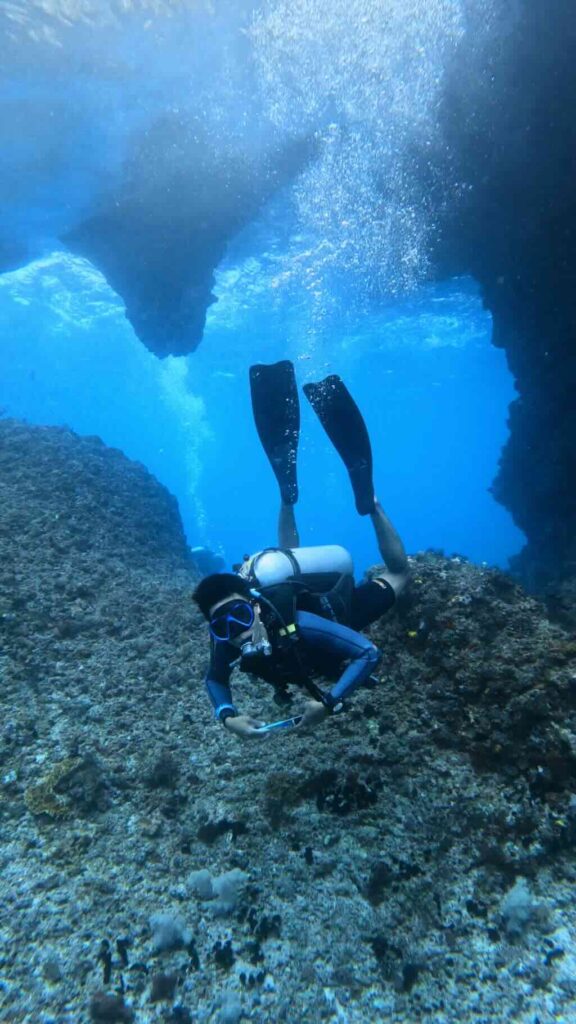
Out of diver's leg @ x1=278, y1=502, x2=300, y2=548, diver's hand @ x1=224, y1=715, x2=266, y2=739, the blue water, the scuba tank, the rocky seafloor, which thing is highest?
the blue water

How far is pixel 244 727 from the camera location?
11.3ft

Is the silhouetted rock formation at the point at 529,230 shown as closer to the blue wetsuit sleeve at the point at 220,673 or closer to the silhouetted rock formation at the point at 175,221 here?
the silhouetted rock formation at the point at 175,221

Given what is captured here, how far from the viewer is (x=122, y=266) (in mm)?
16188

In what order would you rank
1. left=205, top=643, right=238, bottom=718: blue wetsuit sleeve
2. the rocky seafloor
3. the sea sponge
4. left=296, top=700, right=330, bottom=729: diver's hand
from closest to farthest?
1. the rocky seafloor
2. left=296, top=700, right=330, bottom=729: diver's hand
3. left=205, top=643, right=238, bottom=718: blue wetsuit sleeve
4. the sea sponge

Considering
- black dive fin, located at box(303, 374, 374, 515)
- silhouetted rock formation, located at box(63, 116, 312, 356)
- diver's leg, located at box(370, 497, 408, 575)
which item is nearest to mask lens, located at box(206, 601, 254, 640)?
diver's leg, located at box(370, 497, 408, 575)

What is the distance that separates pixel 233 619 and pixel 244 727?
759mm

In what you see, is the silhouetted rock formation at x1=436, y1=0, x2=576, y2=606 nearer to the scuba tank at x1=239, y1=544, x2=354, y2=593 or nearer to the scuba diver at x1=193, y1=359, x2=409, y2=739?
the scuba diver at x1=193, y1=359, x2=409, y2=739

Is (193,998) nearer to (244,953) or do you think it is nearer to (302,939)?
(244,953)

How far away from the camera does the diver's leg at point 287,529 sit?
21.6ft

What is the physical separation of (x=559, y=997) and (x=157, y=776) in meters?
3.16

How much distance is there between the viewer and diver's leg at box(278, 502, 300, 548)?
657 centimetres

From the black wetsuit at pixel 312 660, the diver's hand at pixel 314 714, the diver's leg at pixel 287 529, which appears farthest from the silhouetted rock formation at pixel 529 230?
the diver's hand at pixel 314 714

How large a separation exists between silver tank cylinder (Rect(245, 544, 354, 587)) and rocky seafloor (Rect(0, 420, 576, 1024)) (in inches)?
50.5

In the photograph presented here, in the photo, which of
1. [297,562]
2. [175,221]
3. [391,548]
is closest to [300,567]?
[297,562]
